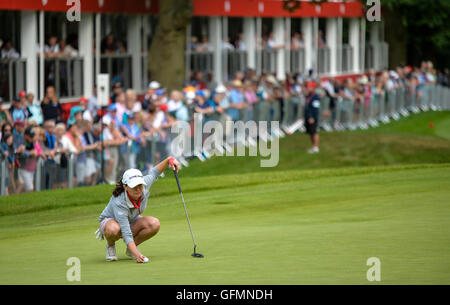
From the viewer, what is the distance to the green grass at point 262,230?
9.25 m

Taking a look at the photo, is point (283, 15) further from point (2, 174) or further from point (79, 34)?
point (2, 174)

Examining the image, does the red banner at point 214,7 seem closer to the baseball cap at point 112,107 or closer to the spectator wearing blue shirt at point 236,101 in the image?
the baseball cap at point 112,107

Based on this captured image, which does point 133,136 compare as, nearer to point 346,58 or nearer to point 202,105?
point 202,105

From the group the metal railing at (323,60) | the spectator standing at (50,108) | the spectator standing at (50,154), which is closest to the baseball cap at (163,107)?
the spectator standing at (50,108)

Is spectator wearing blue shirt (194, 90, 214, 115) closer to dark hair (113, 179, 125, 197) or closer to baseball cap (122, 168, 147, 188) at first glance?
dark hair (113, 179, 125, 197)

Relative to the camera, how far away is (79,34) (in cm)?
2755

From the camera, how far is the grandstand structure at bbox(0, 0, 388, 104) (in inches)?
971

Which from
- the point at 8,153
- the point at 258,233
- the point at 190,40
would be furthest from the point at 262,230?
the point at 190,40

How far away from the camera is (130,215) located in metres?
10.6

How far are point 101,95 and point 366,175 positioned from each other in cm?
544

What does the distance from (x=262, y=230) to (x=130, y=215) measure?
2.26 m

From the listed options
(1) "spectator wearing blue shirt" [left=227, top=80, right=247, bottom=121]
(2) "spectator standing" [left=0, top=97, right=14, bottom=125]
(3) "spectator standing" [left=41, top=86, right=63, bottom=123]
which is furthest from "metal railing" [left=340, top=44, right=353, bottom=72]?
(2) "spectator standing" [left=0, top=97, right=14, bottom=125]

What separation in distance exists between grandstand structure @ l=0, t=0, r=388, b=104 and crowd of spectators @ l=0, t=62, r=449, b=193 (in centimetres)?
151
